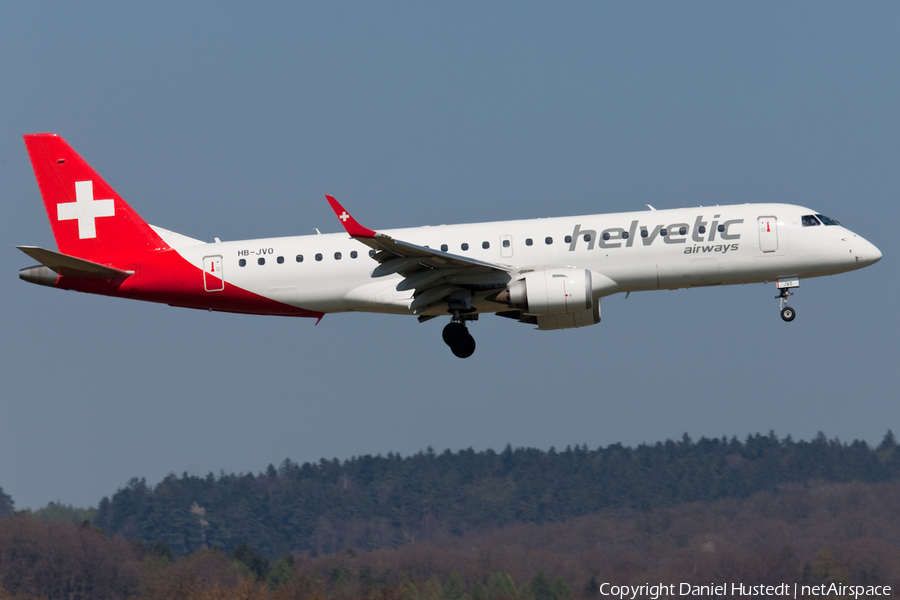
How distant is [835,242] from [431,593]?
Answer: 1156 inches

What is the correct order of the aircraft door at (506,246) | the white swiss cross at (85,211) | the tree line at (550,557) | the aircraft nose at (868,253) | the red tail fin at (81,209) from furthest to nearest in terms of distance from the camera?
the tree line at (550,557), the white swiss cross at (85,211), the red tail fin at (81,209), the aircraft nose at (868,253), the aircraft door at (506,246)

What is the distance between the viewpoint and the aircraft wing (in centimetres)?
3203

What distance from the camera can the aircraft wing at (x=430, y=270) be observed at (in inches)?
1261

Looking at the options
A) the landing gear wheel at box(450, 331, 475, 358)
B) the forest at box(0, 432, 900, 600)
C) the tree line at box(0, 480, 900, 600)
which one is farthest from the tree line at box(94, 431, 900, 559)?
the landing gear wheel at box(450, 331, 475, 358)

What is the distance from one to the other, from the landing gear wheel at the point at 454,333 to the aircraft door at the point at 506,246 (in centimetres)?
289

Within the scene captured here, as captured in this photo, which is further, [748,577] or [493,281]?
[748,577]

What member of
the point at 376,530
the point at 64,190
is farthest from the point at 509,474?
the point at 64,190

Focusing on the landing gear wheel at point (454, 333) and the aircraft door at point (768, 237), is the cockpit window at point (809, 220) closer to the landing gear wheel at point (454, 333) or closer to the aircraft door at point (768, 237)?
the aircraft door at point (768, 237)

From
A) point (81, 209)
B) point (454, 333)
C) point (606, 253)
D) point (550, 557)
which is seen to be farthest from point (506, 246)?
point (550, 557)

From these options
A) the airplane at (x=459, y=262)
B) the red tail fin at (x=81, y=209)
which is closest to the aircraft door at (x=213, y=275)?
the airplane at (x=459, y=262)

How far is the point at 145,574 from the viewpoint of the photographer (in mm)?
62250

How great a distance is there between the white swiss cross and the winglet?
10.7 meters

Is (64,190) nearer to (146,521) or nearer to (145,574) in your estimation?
(145,574)

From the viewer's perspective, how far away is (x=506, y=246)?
34312 mm
